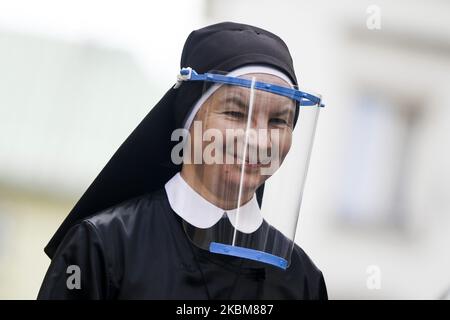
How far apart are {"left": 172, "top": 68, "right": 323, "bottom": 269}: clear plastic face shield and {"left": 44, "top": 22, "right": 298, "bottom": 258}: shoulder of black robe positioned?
0.06m

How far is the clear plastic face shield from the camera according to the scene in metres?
1.90

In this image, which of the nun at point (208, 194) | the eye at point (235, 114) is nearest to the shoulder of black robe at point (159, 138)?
the nun at point (208, 194)

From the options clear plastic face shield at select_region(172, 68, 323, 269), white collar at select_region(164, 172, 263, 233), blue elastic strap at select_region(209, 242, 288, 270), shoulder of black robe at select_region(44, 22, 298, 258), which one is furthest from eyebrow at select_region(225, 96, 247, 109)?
blue elastic strap at select_region(209, 242, 288, 270)

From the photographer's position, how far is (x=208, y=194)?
6.48 ft

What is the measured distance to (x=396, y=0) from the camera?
10.9 ft

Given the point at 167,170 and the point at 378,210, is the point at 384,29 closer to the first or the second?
the point at 378,210

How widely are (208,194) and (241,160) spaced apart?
0.14 m

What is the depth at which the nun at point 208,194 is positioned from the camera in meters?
1.86

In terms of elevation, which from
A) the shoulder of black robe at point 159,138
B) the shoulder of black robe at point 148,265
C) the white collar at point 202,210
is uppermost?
the shoulder of black robe at point 159,138

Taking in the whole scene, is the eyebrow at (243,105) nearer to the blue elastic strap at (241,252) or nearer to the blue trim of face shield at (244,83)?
the blue trim of face shield at (244,83)

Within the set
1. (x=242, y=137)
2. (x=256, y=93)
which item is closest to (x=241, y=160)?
(x=242, y=137)

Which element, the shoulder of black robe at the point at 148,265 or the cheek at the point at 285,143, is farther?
the cheek at the point at 285,143

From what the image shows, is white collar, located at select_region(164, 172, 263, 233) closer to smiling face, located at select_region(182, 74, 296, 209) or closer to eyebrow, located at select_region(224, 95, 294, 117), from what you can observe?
smiling face, located at select_region(182, 74, 296, 209)

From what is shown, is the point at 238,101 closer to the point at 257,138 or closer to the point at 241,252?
the point at 257,138
